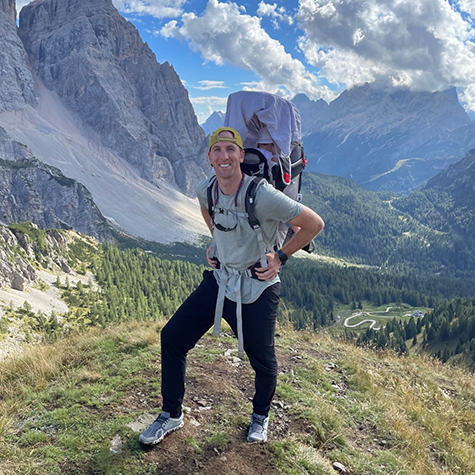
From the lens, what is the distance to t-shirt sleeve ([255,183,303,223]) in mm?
3963

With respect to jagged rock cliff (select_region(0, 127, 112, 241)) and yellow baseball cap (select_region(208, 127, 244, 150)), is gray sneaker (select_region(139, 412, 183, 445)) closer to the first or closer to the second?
yellow baseball cap (select_region(208, 127, 244, 150))

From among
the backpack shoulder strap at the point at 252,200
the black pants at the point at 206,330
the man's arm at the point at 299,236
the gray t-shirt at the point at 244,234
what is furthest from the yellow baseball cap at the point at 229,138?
the black pants at the point at 206,330

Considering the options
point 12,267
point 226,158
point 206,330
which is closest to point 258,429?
point 206,330

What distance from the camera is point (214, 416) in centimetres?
533

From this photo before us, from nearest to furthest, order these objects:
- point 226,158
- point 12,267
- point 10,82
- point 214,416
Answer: point 226,158
point 214,416
point 12,267
point 10,82

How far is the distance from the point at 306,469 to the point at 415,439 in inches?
95.2

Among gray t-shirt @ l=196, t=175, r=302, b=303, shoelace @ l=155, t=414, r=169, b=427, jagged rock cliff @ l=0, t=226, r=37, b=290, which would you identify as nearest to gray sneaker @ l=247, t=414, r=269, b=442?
shoelace @ l=155, t=414, r=169, b=427

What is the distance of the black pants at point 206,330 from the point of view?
4273 mm

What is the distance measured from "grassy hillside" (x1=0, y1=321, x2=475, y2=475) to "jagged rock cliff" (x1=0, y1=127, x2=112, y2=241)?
163563 millimetres

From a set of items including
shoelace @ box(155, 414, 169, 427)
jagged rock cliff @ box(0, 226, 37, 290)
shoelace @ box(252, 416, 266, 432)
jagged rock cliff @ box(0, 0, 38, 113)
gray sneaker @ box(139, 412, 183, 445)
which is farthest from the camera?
jagged rock cliff @ box(0, 0, 38, 113)

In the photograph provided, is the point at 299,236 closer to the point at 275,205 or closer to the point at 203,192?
the point at 275,205

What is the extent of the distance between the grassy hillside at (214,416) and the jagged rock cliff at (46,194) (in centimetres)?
16356

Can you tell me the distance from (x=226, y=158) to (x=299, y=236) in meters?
1.29

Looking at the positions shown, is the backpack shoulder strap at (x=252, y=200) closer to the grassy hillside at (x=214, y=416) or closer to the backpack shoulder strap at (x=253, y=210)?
the backpack shoulder strap at (x=253, y=210)
